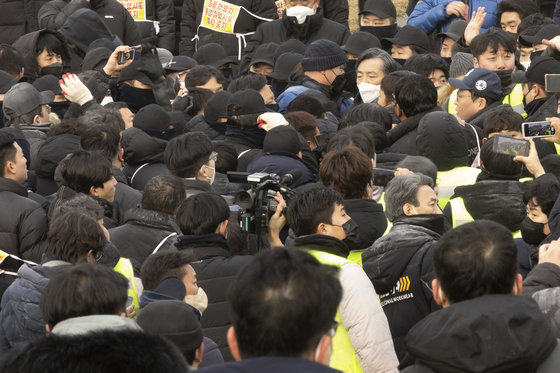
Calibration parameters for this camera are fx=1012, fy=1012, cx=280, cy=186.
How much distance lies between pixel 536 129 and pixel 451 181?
723 mm

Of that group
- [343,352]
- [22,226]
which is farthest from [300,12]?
[343,352]

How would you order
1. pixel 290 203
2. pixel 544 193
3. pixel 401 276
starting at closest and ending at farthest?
pixel 401 276
pixel 290 203
pixel 544 193

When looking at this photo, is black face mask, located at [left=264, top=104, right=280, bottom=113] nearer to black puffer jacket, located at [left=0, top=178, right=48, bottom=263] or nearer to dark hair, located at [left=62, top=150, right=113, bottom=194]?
dark hair, located at [left=62, top=150, right=113, bottom=194]

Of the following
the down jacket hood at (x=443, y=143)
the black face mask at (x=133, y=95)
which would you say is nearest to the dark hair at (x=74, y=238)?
the down jacket hood at (x=443, y=143)

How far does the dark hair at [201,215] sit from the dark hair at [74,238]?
1.77ft

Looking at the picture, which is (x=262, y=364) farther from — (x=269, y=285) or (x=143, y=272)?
(x=143, y=272)

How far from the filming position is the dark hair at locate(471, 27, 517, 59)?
882 cm

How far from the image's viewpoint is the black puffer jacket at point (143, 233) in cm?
592

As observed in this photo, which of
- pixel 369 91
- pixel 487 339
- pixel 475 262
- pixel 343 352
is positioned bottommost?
pixel 369 91

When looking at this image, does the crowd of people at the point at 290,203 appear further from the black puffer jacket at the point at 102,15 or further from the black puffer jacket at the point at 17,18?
the black puffer jacket at the point at 17,18

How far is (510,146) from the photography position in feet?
19.5

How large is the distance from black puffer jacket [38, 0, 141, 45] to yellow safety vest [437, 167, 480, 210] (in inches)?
265

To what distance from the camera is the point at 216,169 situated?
24.1ft

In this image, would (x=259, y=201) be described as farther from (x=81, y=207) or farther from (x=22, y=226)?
(x=22, y=226)
